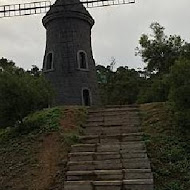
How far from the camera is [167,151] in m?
10.7

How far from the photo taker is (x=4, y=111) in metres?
13.8

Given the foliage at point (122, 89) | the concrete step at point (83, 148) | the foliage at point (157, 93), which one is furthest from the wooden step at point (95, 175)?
the foliage at point (122, 89)

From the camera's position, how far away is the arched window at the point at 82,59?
2522 centimetres

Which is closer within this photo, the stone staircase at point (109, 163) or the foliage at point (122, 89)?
the stone staircase at point (109, 163)

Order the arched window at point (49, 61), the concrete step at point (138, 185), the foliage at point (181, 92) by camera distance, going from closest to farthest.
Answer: the concrete step at point (138, 185), the foliage at point (181, 92), the arched window at point (49, 61)

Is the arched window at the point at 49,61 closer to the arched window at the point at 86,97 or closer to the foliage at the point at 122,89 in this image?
the arched window at the point at 86,97

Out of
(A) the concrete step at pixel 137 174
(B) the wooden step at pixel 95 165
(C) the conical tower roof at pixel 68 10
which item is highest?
(C) the conical tower roof at pixel 68 10

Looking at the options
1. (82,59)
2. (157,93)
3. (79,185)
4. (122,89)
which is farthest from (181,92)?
(122,89)

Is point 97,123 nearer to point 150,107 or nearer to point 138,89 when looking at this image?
point 150,107

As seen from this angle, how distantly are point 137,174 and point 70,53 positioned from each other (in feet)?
54.7

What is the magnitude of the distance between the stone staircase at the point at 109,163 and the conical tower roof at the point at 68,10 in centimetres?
1339

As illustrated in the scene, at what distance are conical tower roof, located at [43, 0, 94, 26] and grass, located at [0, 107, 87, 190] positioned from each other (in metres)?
11.0

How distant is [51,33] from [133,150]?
16.5 metres

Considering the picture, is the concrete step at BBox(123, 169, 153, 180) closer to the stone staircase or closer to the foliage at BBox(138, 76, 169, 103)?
the stone staircase
